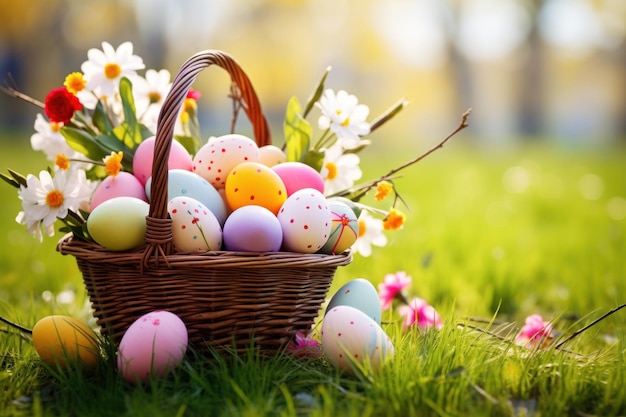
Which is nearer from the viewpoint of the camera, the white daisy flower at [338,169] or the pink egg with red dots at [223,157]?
the pink egg with red dots at [223,157]

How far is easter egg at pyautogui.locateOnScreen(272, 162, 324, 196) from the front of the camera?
1867 millimetres

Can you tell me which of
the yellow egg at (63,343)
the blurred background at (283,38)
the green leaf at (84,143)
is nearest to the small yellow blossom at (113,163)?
the green leaf at (84,143)

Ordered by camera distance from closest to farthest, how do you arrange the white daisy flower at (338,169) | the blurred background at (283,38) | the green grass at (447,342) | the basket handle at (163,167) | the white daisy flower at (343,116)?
the green grass at (447,342)
the basket handle at (163,167)
the white daisy flower at (343,116)
the white daisy flower at (338,169)
the blurred background at (283,38)

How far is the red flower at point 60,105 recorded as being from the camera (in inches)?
71.4

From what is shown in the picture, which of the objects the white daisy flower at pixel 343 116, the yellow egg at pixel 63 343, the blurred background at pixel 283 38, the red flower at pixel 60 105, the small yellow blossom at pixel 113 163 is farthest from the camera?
the blurred background at pixel 283 38

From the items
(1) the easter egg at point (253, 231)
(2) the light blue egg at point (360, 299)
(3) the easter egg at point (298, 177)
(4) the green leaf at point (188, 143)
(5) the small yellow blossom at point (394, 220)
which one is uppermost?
(4) the green leaf at point (188, 143)

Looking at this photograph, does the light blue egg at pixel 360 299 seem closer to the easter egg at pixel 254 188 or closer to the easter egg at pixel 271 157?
the easter egg at pixel 254 188

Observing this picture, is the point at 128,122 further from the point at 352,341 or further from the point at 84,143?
the point at 352,341

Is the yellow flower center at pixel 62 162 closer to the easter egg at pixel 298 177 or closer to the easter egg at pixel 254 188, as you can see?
the easter egg at pixel 254 188

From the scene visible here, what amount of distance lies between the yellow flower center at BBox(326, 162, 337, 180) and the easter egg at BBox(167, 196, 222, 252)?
52 centimetres

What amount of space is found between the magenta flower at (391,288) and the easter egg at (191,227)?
0.74 m

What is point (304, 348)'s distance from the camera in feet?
5.43

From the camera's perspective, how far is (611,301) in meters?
2.50

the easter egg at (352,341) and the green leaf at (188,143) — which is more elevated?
the green leaf at (188,143)
